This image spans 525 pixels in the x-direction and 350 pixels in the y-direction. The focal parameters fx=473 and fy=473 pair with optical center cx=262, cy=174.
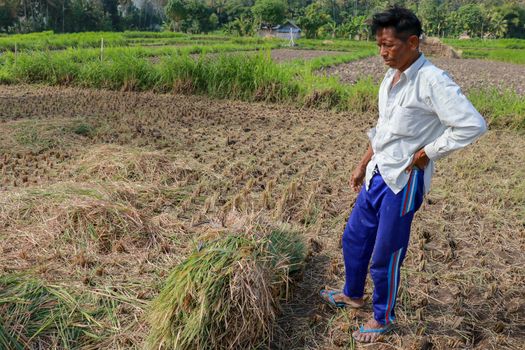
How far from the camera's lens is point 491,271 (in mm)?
3078

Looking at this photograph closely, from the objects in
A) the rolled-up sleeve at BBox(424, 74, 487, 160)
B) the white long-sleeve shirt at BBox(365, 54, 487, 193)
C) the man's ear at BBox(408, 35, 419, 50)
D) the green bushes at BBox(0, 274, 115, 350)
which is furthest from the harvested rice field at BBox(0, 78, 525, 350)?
the man's ear at BBox(408, 35, 419, 50)

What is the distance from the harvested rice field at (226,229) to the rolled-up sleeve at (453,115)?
1.06 m

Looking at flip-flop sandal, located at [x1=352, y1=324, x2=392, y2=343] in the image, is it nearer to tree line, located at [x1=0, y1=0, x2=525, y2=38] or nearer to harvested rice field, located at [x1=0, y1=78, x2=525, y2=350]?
harvested rice field, located at [x1=0, y1=78, x2=525, y2=350]

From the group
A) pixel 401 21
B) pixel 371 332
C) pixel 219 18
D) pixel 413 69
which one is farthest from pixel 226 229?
pixel 219 18

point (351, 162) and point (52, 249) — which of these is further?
point (351, 162)

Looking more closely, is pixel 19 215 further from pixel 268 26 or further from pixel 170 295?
pixel 268 26

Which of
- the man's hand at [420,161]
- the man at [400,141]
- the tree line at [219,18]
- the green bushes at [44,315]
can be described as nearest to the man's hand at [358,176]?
the man at [400,141]

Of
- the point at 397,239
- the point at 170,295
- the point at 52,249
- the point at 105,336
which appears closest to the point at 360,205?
the point at 397,239

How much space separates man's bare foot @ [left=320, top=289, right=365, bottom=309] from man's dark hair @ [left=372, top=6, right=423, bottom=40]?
4.51ft

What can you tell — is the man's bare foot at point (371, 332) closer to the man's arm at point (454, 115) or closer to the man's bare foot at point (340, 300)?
the man's bare foot at point (340, 300)

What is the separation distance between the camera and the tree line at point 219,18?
38.9 m

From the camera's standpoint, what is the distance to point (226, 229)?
A: 2.62 metres

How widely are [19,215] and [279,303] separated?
1999 mm

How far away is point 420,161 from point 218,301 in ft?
3.53
